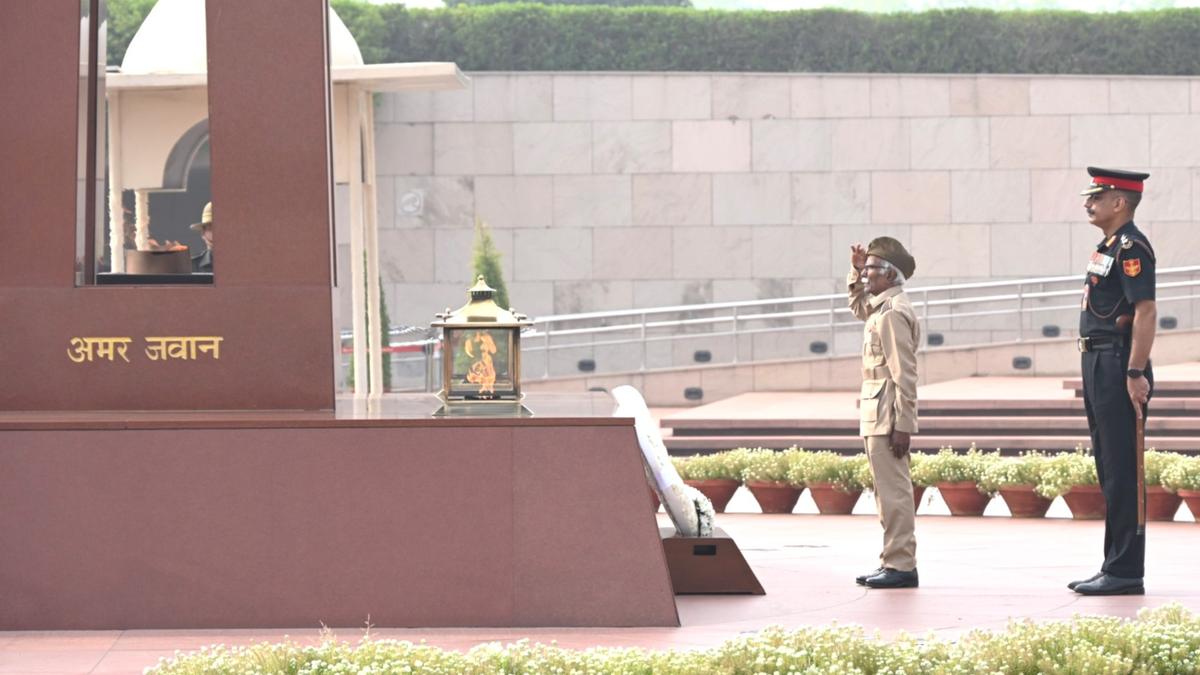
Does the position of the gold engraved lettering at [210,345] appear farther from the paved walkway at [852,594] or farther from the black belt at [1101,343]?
the black belt at [1101,343]

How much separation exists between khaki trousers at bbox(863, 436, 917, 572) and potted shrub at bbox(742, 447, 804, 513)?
385 cm

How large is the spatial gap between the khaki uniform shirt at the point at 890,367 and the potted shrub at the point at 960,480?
3567mm

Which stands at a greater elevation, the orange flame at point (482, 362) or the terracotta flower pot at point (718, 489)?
the orange flame at point (482, 362)

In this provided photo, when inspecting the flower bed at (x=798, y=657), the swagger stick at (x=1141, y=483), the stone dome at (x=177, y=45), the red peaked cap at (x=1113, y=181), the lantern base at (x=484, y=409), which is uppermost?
the stone dome at (x=177, y=45)

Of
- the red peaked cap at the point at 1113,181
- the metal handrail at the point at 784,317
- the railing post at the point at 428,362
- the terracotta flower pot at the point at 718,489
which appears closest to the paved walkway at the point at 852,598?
the terracotta flower pot at the point at 718,489

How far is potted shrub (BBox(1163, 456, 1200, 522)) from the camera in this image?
11398mm

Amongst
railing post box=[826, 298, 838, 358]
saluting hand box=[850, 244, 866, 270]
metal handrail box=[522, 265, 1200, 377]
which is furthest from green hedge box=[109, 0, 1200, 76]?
saluting hand box=[850, 244, 866, 270]

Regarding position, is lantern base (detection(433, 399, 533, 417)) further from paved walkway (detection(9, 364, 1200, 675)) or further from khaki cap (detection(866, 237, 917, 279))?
khaki cap (detection(866, 237, 917, 279))

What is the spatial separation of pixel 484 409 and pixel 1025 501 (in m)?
5.30

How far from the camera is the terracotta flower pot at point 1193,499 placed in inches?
452

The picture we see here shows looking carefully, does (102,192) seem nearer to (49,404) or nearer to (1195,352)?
(49,404)

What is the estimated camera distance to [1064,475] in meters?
11.7

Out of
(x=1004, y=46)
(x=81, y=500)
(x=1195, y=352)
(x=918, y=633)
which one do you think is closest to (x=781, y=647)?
(x=918, y=633)

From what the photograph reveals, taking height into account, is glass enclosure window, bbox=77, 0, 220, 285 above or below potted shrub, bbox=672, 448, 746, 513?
above
